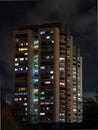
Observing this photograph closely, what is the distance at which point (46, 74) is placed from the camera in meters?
40.6

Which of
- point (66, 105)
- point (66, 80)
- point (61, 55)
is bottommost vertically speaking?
point (66, 105)

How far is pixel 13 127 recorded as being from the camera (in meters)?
4.00

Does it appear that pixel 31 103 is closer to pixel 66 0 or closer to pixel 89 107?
pixel 89 107

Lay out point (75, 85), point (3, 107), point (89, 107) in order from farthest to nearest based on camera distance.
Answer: point (75, 85), point (89, 107), point (3, 107)

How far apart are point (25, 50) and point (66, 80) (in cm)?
521

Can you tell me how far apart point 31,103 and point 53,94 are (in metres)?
2.37

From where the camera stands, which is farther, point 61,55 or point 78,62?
point 78,62

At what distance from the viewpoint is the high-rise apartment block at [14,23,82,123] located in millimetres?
39688

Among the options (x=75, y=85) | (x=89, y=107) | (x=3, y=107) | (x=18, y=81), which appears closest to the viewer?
(x=3, y=107)

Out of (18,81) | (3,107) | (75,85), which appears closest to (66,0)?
(3,107)

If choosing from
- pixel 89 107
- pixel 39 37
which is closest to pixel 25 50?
pixel 39 37

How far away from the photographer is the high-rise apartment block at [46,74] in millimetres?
39688

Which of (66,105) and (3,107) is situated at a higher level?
(3,107)

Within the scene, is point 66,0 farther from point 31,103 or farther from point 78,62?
point 78,62
